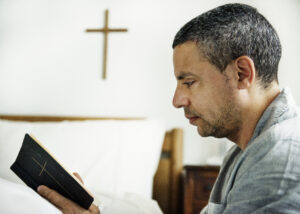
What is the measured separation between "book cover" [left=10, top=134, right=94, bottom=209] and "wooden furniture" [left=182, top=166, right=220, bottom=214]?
0.93m

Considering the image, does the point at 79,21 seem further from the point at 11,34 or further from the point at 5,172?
the point at 5,172

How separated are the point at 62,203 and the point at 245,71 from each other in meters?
0.63

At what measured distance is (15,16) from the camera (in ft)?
7.07

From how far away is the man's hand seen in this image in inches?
32.2

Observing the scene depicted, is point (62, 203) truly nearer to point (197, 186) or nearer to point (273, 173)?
point (273, 173)

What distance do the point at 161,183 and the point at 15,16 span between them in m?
1.64

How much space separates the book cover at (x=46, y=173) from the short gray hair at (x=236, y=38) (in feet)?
1.65

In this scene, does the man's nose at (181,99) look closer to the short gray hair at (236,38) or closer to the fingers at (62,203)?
the short gray hair at (236,38)

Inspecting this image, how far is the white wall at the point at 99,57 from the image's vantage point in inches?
76.8

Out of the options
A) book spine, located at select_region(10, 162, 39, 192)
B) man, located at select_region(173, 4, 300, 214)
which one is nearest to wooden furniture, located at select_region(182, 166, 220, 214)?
man, located at select_region(173, 4, 300, 214)

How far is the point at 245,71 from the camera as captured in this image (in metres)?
0.75

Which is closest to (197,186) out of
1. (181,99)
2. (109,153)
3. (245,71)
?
(109,153)

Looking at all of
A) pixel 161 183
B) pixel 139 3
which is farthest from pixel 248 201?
pixel 139 3

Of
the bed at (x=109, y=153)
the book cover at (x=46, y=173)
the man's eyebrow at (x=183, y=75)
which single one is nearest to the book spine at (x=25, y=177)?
the book cover at (x=46, y=173)
